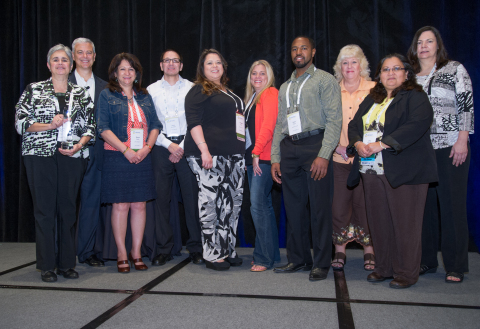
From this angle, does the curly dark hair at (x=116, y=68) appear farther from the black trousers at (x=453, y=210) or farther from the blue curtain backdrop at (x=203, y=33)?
the black trousers at (x=453, y=210)

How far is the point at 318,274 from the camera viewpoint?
104 inches

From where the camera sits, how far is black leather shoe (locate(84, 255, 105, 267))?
3172mm

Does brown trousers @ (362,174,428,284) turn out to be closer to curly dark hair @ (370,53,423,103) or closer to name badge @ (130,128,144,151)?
curly dark hair @ (370,53,423,103)

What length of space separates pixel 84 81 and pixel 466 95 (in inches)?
115

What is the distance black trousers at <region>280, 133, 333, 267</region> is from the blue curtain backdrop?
1.27 m

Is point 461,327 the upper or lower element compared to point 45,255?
lower

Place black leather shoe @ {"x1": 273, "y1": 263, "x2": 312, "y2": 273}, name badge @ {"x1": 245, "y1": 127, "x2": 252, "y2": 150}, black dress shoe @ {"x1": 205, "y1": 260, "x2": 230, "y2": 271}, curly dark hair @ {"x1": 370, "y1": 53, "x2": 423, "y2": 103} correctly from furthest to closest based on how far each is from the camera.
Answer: name badge @ {"x1": 245, "y1": 127, "x2": 252, "y2": 150} < black dress shoe @ {"x1": 205, "y1": 260, "x2": 230, "y2": 271} < black leather shoe @ {"x1": 273, "y1": 263, "x2": 312, "y2": 273} < curly dark hair @ {"x1": 370, "y1": 53, "x2": 423, "y2": 103}

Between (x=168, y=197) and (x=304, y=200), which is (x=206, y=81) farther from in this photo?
(x=304, y=200)

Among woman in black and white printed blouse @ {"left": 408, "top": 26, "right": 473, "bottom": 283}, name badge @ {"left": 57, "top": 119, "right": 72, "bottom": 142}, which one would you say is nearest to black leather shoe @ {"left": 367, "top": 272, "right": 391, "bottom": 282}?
woman in black and white printed blouse @ {"left": 408, "top": 26, "right": 473, "bottom": 283}

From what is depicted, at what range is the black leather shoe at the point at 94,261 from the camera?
3172 millimetres

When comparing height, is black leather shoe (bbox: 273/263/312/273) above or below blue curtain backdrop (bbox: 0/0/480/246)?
below

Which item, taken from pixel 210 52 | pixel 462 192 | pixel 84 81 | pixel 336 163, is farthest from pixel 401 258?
pixel 84 81

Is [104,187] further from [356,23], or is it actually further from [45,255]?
[356,23]

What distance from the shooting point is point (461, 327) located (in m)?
1.85
